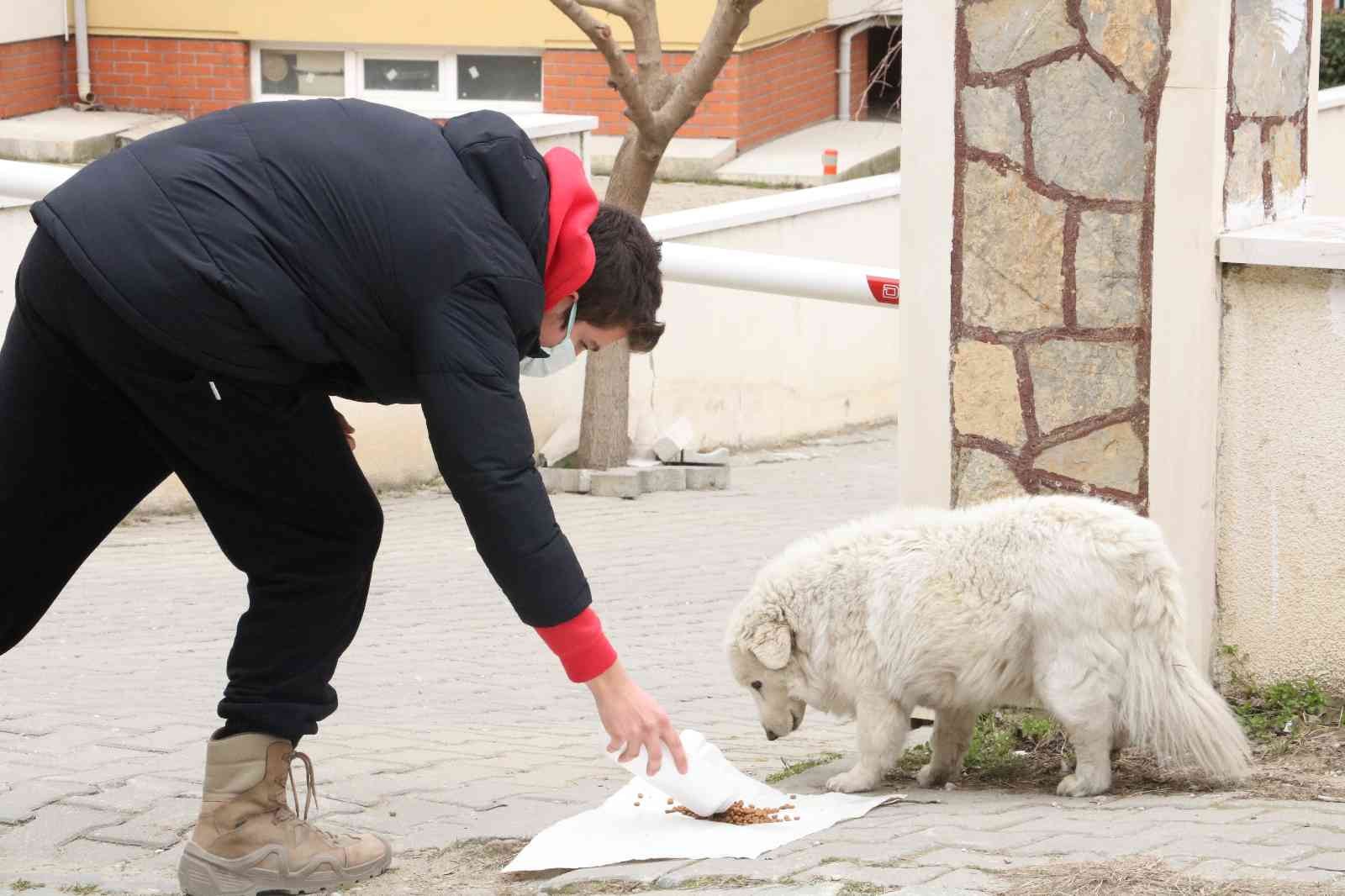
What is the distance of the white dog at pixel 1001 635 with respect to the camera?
4520mm

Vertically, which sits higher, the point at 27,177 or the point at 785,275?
the point at 27,177

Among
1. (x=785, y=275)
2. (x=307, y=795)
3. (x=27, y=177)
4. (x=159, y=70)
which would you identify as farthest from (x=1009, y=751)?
(x=159, y=70)

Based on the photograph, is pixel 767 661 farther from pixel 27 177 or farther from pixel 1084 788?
pixel 27 177

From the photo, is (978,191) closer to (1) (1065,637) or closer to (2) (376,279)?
(1) (1065,637)

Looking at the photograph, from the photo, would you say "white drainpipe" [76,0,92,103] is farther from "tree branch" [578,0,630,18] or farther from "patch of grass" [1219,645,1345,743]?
"patch of grass" [1219,645,1345,743]

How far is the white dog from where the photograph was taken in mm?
4520

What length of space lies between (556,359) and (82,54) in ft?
50.3

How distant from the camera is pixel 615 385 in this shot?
34.7ft

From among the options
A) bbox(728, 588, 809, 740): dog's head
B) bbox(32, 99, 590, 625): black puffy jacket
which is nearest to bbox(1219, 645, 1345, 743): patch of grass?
bbox(728, 588, 809, 740): dog's head

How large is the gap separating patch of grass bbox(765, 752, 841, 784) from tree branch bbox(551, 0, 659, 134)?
5278 mm

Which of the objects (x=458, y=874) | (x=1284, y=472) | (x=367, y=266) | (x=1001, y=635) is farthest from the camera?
(x=1284, y=472)

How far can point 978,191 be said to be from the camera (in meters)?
5.32

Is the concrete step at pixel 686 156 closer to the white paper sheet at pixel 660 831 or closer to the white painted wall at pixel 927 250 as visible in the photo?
the white painted wall at pixel 927 250

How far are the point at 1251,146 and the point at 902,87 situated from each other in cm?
104
